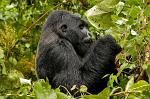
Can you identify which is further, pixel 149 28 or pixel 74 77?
pixel 74 77

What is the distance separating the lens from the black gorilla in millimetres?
4385

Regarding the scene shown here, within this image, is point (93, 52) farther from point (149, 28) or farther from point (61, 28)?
point (149, 28)

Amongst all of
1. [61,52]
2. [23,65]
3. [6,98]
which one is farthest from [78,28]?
[6,98]

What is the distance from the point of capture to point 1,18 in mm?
5902

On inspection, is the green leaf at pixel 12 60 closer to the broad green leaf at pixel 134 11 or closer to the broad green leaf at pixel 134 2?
the broad green leaf at pixel 134 2

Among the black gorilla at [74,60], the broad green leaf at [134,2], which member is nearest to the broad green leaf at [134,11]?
the broad green leaf at [134,2]

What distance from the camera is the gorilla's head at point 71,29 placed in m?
A: 4.94

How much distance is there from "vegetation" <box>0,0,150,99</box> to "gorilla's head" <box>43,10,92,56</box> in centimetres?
14

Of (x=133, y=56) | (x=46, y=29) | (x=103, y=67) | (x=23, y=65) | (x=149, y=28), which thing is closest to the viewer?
(x=149, y=28)

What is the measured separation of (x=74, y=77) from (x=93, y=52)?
323mm

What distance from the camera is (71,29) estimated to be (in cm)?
510

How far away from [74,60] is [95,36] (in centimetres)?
66

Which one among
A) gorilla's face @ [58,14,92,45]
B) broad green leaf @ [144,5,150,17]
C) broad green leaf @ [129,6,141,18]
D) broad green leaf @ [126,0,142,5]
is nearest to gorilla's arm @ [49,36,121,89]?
gorilla's face @ [58,14,92,45]

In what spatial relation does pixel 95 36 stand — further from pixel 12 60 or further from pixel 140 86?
pixel 140 86
